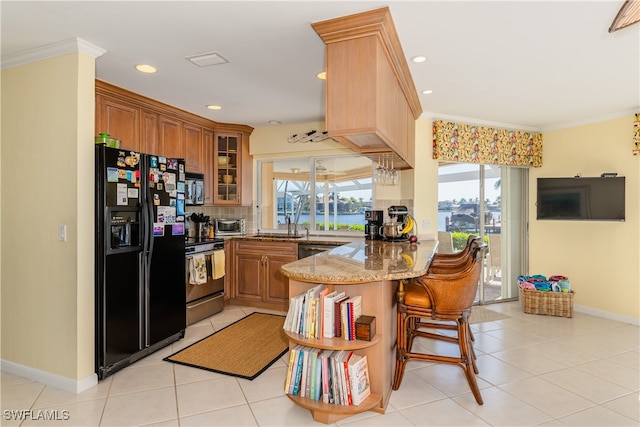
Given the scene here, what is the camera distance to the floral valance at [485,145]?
4312 mm

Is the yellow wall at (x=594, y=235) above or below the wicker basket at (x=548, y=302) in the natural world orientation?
above

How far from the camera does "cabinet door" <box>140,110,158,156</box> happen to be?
12.4 ft

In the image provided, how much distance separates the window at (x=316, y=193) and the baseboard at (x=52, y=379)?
3034 millimetres

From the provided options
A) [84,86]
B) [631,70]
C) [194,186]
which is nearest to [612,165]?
[631,70]

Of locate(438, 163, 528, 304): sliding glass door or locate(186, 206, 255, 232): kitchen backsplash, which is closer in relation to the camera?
locate(438, 163, 528, 304): sliding glass door

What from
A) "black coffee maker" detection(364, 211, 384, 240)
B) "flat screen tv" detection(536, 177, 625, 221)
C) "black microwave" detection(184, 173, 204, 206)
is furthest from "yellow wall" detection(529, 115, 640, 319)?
"black microwave" detection(184, 173, 204, 206)

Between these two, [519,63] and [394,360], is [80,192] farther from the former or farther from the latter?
[519,63]

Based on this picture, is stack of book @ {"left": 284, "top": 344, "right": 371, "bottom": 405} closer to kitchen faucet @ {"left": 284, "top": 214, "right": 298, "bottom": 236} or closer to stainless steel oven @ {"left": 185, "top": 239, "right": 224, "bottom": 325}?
stainless steel oven @ {"left": 185, "top": 239, "right": 224, "bottom": 325}

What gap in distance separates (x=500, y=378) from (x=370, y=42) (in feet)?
8.37

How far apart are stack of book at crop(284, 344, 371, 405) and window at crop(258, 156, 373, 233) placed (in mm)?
2793

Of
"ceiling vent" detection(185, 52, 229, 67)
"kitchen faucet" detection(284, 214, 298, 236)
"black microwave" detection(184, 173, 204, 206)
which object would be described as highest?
"ceiling vent" detection(185, 52, 229, 67)

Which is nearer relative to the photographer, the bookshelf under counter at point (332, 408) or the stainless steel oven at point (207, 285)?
the bookshelf under counter at point (332, 408)

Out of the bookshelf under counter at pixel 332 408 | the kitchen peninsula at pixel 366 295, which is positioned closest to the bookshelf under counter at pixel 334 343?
the kitchen peninsula at pixel 366 295

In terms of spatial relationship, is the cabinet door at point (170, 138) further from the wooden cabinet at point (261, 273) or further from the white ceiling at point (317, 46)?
the wooden cabinet at point (261, 273)
